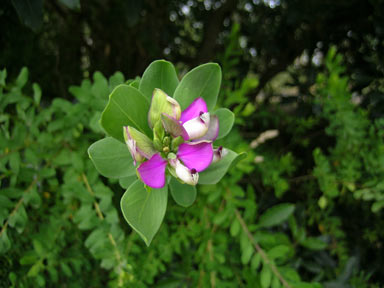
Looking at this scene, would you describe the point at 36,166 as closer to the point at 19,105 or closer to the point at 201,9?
the point at 19,105

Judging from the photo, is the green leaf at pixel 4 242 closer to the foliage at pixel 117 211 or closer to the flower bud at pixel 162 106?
the foliage at pixel 117 211

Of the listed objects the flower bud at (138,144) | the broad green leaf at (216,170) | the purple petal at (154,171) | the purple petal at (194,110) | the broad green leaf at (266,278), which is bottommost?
the broad green leaf at (266,278)

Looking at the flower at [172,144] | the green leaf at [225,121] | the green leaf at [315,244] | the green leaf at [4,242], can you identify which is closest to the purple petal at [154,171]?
the flower at [172,144]

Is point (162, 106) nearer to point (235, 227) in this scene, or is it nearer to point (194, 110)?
point (194, 110)

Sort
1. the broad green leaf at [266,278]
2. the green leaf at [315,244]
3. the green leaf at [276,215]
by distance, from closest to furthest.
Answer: the broad green leaf at [266,278] < the green leaf at [276,215] < the green leaf at [315,244]

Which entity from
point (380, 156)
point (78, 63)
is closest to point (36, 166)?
point (78, 63)

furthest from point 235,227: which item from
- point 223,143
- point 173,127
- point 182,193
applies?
point 173,127
